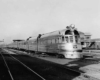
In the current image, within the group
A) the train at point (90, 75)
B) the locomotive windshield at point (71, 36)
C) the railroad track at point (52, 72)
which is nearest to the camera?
the train at point (90, 75)

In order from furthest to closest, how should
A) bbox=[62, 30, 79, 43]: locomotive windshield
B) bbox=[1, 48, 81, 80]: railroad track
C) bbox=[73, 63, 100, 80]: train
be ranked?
bbox=[62, 30, 79, 43]: locomotive windshield, bbox=[1, 48, 81, 80]: railroad track, bbox=[73, 63, 100, 80]: train

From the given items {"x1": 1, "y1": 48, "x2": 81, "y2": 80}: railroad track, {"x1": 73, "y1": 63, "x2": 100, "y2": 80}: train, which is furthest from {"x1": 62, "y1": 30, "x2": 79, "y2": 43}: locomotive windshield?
{"x1": 73, "y1": 63, "x2": 100, "y2": 80}: train

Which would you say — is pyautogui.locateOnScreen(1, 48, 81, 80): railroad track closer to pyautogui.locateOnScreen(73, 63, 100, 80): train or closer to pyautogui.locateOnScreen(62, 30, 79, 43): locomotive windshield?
pyautogui.locateOnScreen(73, 63, 100, 80): train

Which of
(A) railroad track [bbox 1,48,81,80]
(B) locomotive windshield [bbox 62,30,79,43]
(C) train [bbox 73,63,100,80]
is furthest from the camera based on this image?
(B) locomotive windshield [bbox 62,30,79,43]

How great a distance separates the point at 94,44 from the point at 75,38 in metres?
38.1

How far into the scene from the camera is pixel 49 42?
71.4 ft

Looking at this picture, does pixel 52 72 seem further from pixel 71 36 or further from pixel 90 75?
pixel 71 36

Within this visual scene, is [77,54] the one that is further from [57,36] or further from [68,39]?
[57,36]

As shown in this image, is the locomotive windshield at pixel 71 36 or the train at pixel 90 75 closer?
the train at pixel 90 75

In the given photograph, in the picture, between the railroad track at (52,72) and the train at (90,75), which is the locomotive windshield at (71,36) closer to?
the railroad track at (52,72)

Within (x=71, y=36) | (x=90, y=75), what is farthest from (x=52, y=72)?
(x=71, y=36)

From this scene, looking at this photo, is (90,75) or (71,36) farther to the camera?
(71,36)

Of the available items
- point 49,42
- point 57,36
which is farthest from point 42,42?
point 57,36

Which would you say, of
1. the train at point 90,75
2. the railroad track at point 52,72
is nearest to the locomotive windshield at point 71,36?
the railroad track at point 52,72
